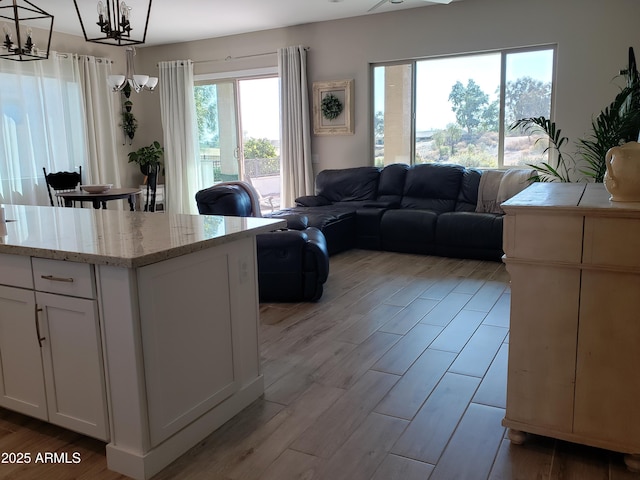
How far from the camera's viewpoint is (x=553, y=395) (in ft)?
6.78

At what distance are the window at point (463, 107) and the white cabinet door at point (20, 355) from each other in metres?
5.30

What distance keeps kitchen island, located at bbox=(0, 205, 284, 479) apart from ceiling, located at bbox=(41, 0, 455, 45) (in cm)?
424

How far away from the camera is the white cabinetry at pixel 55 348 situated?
6.68 ft

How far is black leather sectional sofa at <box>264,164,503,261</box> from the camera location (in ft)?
18.1

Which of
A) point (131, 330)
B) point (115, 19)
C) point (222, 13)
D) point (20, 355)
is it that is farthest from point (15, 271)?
point (222, 13)

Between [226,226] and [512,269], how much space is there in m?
1.28

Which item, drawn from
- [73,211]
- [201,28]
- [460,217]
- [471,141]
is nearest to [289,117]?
[201,28]

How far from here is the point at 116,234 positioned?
7.64 ft

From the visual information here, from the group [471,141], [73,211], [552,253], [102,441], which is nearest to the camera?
[552,253]

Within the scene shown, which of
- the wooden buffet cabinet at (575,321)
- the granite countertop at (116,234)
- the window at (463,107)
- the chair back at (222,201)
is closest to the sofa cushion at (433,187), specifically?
the window at (463,107)

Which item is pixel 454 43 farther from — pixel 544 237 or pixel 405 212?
pixel 544 237

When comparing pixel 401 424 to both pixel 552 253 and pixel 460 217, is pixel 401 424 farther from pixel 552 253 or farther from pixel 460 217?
pixel 460 217

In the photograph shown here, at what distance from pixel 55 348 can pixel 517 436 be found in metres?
1.91

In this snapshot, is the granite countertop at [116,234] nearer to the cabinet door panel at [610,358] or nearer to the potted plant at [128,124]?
the cabinet door panel at [610,358]
